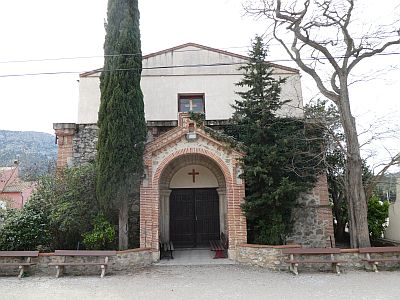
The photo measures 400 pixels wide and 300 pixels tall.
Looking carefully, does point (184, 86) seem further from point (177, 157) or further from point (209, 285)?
point (209, 285)

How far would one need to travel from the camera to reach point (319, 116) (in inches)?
486

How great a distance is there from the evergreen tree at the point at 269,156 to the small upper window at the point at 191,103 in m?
3.49

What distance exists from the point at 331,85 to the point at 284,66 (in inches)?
208

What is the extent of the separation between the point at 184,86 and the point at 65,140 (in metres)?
6.27

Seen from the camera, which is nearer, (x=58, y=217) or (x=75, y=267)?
(x=75, y=267)

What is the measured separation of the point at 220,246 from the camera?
12.2m

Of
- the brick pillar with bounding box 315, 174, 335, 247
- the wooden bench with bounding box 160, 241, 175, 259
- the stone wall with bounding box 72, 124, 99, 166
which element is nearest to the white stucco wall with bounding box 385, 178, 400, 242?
the brick pillar with bounding box 315, 174, 335, 247

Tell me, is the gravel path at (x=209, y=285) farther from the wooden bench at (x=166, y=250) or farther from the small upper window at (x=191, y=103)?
the small upper window at (x=191, y=103)

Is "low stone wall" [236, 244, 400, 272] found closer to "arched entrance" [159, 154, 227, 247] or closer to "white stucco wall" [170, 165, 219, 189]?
"arched entrance" [159, 154, 227, 247]

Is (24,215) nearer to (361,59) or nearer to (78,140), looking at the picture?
(78,140)

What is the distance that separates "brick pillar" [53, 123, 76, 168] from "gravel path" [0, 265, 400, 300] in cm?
597

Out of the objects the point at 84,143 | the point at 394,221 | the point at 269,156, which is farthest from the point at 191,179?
the point at 394,221

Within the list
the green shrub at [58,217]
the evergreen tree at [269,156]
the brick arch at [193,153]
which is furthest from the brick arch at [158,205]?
the green shrub at [58,217]

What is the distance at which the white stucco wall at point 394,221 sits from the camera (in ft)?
46.5
